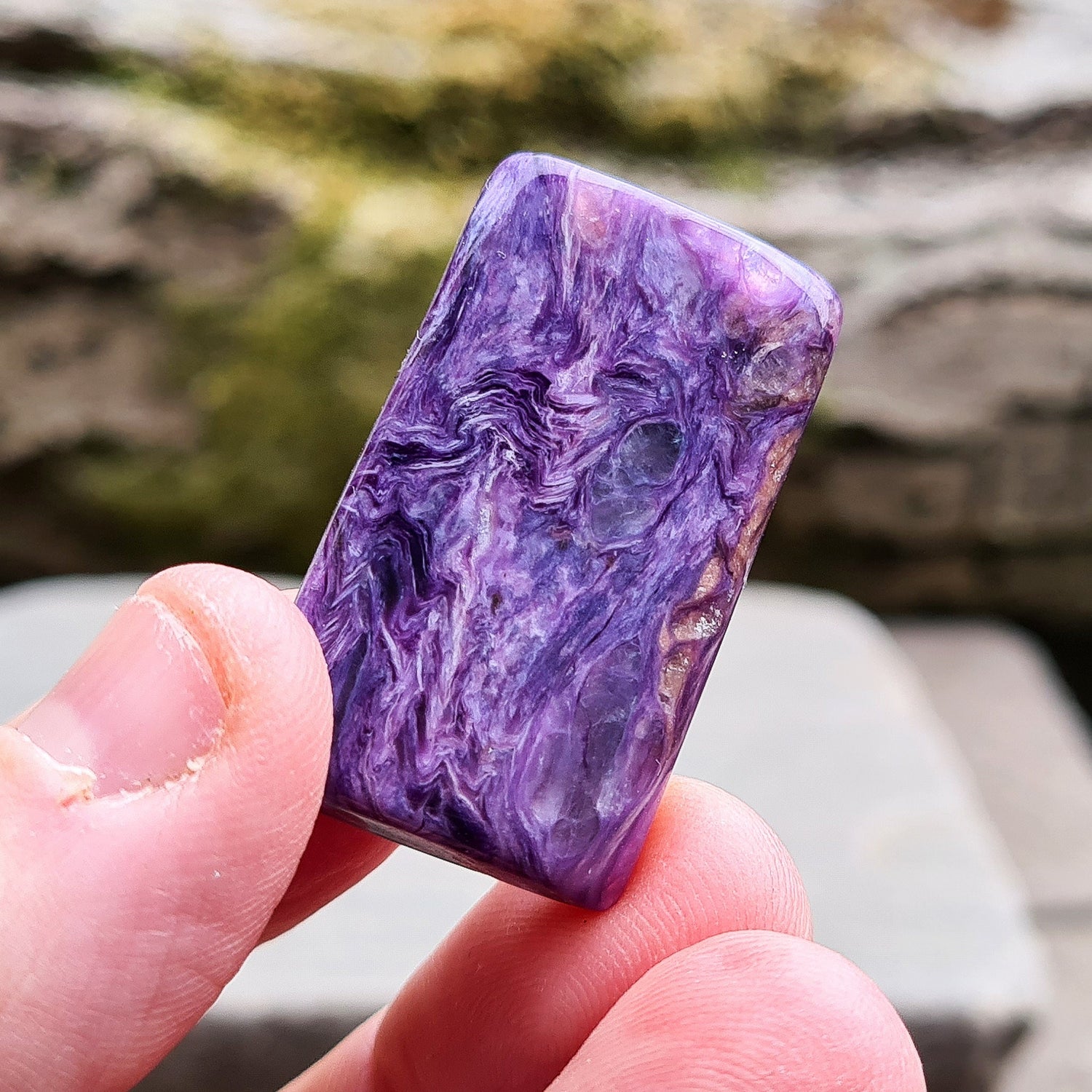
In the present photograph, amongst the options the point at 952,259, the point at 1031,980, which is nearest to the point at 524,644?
the point at 1031,980

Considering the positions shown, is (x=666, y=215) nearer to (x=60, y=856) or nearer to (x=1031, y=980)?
(x=60, y=856)

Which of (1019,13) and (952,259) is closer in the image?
(952,259)

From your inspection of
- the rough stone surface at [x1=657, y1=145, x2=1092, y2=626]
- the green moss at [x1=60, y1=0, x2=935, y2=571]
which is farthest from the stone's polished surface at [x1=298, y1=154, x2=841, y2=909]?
the rough stone surface at [x1=657, y1=145, x2=1092, y2=626]

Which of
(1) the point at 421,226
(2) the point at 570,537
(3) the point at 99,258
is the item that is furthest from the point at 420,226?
(2) the point at 570,537

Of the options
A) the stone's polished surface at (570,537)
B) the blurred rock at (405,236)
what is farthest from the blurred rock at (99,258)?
the stone's polished surface at (570,537)

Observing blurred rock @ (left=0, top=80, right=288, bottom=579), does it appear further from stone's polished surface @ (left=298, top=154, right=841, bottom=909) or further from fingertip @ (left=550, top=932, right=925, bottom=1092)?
fingertip @ (left=550, top=932, right=925, bottom=1092)

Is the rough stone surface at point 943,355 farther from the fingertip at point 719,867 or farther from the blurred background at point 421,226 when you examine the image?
the fingertip at point 719,867
